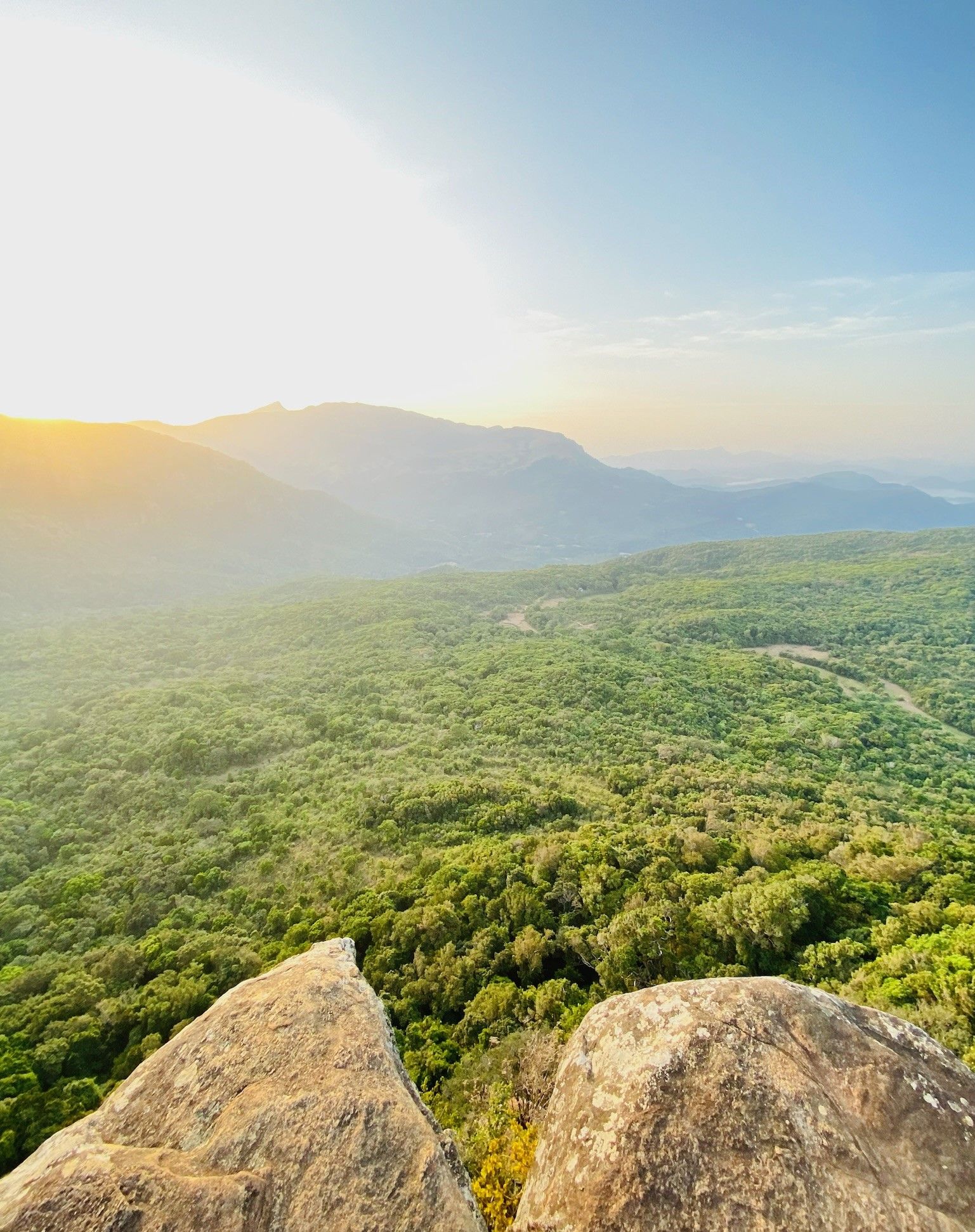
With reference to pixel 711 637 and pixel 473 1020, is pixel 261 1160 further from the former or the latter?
pixel 711 637

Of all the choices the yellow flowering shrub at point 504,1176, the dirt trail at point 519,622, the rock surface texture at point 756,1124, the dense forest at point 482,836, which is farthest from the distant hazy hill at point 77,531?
the rock surface texture at point 756,1124

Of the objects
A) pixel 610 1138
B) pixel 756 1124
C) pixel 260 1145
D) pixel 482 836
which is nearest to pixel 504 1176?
pixel 610 1138

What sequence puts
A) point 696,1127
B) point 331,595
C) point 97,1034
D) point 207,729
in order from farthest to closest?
point 331,595, point 207,729, point 97,1034, point 696,1127

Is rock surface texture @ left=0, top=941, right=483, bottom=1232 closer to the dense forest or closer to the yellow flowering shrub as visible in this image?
the yellow flowering shrub

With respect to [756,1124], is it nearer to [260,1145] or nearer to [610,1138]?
[610,1138]

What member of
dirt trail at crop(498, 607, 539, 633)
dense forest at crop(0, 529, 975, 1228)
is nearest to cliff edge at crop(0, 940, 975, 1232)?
dense forest at crop(0, 529, 975, 1228)

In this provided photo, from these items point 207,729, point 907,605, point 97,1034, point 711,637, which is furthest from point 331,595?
point 907,605

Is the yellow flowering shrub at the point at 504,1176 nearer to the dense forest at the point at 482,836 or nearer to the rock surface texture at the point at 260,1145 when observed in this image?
the dense forest at the point at 482,836
